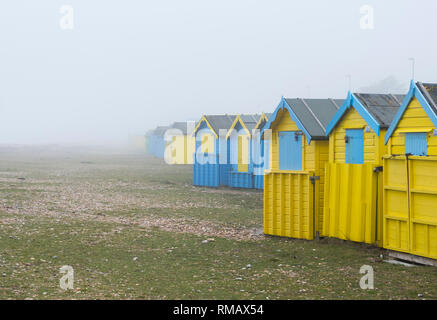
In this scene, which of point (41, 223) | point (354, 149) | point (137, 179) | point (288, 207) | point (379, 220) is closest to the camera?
point (379, 220)

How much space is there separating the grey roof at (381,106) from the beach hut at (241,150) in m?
16.0

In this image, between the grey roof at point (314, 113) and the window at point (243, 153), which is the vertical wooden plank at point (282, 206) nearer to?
the grey roof at point (314, 113)

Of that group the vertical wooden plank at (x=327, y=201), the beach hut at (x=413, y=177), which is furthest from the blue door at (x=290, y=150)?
the beach hut at (x=413, y=177)

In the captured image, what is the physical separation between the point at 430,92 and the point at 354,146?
3.06m

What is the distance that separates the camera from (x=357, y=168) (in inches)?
570

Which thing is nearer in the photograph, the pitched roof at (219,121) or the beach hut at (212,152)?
the beach hut at (212,152)

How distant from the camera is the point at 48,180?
3338 centimetres

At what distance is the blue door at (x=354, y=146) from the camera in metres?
15.1

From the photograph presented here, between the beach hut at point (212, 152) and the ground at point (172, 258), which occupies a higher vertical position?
the beach hut at point (212, 152)

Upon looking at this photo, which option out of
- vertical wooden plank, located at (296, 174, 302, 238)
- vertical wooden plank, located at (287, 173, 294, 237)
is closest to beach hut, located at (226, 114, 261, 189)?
vertical wooden plank, located at (287, 173, 294, 237)

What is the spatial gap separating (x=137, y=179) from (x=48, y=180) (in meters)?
5.84

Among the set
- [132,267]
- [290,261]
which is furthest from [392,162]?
[132,267]
